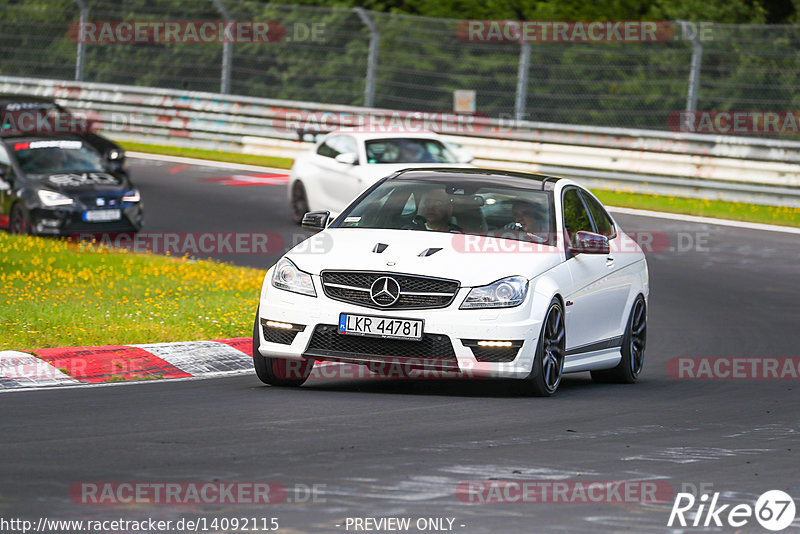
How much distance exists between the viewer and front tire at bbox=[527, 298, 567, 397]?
9586 mm

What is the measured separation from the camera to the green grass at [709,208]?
22.6 m

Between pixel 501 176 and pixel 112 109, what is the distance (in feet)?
71.8

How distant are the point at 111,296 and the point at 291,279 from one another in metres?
4.81

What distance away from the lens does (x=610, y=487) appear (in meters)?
6.80

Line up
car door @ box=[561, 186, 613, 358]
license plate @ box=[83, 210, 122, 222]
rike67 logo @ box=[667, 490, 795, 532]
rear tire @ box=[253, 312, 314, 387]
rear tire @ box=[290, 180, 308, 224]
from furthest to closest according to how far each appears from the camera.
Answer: rear tire @ box=[290, 180, 308, 224] < license plate @ box=[83, 210, 122, 222] < car door @ box=[561, 186, 613, 358] < rear tire @ box=[253, 312, 314, 387] < rike67 logo @ box=[667, 490, 795, 532]

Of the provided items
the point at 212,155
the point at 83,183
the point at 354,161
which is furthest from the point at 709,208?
the point at 212,155

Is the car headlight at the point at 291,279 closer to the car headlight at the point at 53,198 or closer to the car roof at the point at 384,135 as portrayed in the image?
the car headlight at the point at 53,198

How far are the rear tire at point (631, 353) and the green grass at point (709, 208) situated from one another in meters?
10.8

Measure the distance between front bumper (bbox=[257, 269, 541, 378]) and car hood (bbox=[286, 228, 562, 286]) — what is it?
0.55 ft

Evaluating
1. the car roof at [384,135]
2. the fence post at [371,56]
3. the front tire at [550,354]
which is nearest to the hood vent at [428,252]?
the front tire at [550,354]

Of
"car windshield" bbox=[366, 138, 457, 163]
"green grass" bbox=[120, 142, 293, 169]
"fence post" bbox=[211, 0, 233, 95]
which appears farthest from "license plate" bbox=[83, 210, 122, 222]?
"fence post" bbox=[211, 0, 233, 95]

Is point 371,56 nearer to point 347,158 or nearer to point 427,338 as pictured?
point 347,158

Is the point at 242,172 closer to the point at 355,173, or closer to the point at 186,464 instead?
the point at 355,173

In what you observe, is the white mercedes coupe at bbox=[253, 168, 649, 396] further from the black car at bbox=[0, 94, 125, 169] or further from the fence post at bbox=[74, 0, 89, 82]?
the fence post at bbox=[74, 0, 89, 82]
